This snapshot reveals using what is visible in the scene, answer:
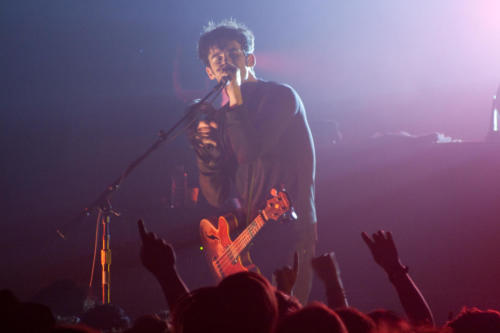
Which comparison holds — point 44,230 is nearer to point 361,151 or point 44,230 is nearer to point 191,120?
point 191,120

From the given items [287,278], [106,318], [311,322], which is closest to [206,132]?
[106,318]

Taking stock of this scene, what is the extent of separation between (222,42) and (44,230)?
3794 mm

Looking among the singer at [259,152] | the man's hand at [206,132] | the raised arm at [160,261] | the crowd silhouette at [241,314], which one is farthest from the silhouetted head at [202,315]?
the man's hand at [206,132]

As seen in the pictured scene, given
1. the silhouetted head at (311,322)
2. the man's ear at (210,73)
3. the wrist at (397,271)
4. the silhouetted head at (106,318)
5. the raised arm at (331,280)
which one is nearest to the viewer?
the silhouetted head at (311,322)

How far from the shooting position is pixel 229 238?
453 centimetres

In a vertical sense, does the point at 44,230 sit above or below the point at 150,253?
below

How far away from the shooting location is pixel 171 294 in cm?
140

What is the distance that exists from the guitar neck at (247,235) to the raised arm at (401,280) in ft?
8.91

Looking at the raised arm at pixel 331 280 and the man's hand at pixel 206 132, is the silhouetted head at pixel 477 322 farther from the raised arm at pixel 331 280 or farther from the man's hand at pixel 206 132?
the man's hand at pixel 206 132

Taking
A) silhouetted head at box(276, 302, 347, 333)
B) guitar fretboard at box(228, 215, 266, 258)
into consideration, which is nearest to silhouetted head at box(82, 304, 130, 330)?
guitar fretboard at box(228, 215, 266, 258)

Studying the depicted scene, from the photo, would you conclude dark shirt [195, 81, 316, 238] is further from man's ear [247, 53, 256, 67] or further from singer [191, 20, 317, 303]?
man's ear [247, 53, 256, 67]

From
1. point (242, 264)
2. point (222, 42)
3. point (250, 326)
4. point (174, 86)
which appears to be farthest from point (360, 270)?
point (250, 326)

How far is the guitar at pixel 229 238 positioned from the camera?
13.5 feet

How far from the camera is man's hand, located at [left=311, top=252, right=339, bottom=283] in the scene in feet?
5.80
